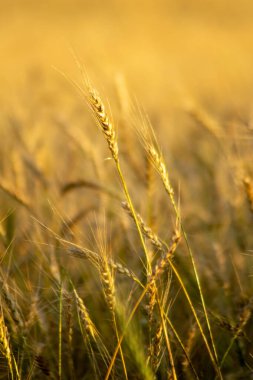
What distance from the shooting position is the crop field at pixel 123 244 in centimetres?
102

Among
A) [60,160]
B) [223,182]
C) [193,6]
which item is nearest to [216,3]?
[193,6]

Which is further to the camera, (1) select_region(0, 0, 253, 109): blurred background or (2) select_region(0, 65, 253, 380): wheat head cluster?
(1) select_region(0, 0, 253, 109): blurred background

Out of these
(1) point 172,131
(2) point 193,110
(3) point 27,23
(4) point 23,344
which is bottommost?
(1) point 172,131

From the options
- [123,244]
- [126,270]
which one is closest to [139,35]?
[123,244]

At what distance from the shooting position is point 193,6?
19484 mm

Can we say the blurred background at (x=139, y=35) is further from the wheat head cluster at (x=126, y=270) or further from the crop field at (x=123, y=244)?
the wheat head cluster at (x=126, y=270)

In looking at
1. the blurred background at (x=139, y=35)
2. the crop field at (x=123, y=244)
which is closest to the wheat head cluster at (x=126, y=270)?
the crop field at (x=123, y=244)

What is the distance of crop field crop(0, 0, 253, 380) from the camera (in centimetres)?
102

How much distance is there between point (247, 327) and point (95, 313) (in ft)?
1.21

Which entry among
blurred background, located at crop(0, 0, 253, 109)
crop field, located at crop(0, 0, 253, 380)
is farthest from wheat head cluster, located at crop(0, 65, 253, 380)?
blurred background, located at crop(0, 0, 253, 109)

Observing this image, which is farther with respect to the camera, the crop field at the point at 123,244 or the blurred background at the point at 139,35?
the blurred background at the point at 139,35

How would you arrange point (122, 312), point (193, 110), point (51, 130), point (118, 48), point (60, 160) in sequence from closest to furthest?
point (122, 312), point (193, 110), point (60, 160), point (51, 130), point (118, 48)

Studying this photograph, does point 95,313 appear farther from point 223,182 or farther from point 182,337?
point 223,182

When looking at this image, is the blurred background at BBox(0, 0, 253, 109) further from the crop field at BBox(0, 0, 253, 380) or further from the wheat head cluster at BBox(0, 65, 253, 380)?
the wheat head cluster at BBox(0, 65, 253, 380)
